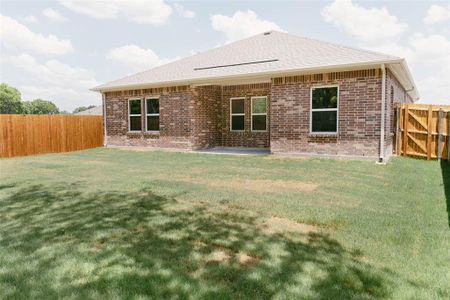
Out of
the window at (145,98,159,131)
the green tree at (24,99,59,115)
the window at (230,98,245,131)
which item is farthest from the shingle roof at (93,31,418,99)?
the green tree at (24,99,59,115)

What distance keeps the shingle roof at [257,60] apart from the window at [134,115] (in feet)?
3.43

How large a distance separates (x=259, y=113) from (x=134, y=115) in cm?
662

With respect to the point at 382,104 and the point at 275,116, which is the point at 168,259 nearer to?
the point at 382,104

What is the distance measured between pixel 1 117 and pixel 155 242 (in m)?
14.6

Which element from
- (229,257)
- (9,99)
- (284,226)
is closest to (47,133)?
(284,226)

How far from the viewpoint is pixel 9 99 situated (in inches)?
2472

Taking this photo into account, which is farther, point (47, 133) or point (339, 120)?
point (47, 133)

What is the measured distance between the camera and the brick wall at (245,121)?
16.0 m

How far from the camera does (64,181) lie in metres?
8.04

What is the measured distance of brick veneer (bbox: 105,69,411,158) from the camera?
1120 cm

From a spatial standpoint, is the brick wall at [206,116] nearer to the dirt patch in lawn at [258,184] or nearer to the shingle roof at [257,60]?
the shingle roof at [257,60]

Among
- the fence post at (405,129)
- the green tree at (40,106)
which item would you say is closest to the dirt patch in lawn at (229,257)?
the fence post at (405,129)

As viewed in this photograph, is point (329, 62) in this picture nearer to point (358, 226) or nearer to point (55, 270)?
point (358, 226)

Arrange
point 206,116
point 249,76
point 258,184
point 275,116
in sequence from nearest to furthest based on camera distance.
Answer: point 258,184
point 275,116
point 249,76
point 206,116
